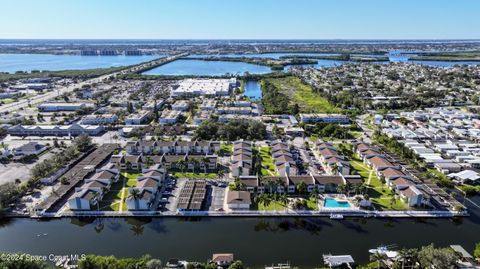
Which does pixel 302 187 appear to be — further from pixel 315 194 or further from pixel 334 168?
pixel 334 168

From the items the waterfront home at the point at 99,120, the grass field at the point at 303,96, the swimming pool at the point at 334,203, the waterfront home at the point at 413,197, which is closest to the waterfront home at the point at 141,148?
the waterfront home at the point at 99,120

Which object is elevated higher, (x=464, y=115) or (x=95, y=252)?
(x=464, y=115)

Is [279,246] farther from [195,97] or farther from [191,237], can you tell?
[195,97]

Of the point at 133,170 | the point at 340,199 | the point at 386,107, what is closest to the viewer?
the point at 340,199

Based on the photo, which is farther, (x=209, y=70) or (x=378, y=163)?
(x=209, y=70)

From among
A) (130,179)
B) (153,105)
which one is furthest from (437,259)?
(153,105)

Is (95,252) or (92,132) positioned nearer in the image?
(95,252)

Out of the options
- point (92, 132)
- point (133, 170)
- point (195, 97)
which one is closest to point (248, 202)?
point (133, 170)
